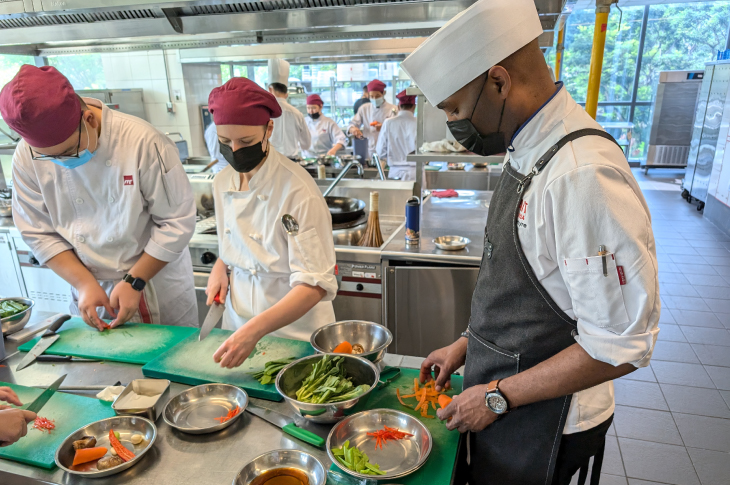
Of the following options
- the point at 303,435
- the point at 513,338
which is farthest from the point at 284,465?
the point at 513,338

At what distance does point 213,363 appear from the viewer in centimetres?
150

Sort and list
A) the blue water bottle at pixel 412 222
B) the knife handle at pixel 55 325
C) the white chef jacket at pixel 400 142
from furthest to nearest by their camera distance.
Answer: the white chef jacket at pixel 400 142, the blue water bottle at pixel 412 222, the knife handle at pixel 55 325

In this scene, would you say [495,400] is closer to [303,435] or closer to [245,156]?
[303,435]

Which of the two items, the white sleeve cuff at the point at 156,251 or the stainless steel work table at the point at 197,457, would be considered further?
the white sleeve cuff at the point at 156,251

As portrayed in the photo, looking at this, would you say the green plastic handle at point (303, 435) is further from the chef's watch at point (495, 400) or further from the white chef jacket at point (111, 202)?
the white chef jacket at point (111, 202)

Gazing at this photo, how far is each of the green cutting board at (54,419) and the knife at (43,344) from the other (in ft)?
0.54

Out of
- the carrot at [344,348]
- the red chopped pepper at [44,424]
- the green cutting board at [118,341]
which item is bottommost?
the green cutting board at [118,341]

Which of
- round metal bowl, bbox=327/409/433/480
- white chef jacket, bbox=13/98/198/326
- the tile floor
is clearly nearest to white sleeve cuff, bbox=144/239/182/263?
white chef jacket, bbox=13/98/198/326

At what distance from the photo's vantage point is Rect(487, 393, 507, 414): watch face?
107 cm

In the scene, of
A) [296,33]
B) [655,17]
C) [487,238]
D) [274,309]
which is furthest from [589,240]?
[655,17]

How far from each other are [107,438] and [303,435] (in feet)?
1.66

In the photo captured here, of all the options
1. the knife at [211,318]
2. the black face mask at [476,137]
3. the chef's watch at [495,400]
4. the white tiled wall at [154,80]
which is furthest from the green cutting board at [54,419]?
the white tiled wall at [154,80]

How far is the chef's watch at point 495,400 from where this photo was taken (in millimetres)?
1066

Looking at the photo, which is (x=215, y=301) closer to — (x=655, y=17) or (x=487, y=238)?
(x=487, y=238)
